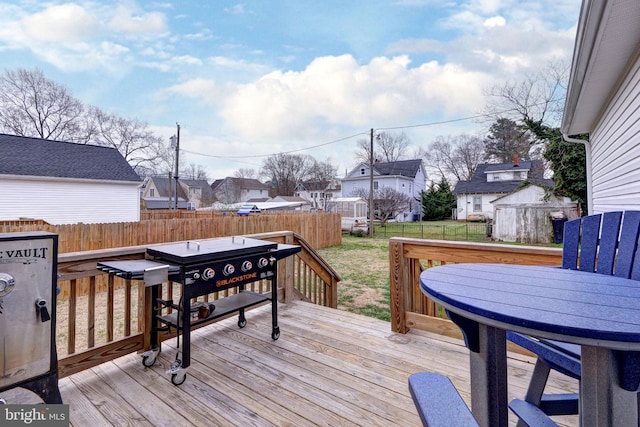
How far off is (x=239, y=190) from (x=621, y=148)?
3848cm

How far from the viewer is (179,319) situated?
7.35 feet

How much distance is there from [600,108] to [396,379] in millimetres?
4859

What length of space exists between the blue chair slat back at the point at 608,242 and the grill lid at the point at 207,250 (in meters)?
2.16

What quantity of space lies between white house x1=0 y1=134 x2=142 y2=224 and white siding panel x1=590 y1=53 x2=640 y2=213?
1476 cm

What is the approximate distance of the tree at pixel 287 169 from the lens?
4034cm

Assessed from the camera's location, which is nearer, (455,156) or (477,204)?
(477,204)

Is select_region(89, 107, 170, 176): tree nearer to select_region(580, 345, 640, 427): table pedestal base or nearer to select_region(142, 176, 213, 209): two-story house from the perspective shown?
select_region(142, 176, 213, 209): two-story house

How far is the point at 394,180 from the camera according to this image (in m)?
26.0

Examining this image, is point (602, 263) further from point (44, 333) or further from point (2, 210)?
point (2, 210)

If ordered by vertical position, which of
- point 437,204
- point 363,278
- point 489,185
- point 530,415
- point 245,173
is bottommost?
point 363,278

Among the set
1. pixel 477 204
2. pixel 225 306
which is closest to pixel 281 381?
pixel 225 306

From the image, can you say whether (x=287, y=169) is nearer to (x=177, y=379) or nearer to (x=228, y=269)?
(x=228, y=269)

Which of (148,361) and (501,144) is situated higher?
(501,144)

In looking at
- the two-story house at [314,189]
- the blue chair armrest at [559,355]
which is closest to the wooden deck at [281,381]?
the blue chair armrest at [559,355]
